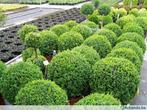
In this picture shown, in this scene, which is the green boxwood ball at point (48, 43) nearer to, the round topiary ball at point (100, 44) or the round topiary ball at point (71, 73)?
the round topiary ball at point (100, 44)

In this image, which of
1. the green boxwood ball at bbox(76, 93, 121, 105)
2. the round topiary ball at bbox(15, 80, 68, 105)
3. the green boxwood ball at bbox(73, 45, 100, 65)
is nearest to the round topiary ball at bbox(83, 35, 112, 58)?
the green boxwood ball at bbox(73, 45, 100, 65)

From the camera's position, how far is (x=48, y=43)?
11.0m

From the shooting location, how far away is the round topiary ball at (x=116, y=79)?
23.6 ft

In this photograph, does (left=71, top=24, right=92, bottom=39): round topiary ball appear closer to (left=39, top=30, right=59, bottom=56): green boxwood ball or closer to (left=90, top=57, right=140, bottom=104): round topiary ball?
(left=39, top=30, right=59, bottom=56): green boxwood ball

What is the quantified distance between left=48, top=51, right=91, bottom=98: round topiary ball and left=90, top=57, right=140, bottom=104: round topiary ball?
1.01 feet

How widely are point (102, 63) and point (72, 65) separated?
0.73 metres

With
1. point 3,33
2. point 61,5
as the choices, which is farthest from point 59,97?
point 61,5

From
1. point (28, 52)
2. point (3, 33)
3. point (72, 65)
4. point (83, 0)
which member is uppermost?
point (72, 65)

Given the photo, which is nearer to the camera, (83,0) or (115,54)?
(115,54)

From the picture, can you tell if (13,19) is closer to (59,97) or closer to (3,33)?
(3,33)

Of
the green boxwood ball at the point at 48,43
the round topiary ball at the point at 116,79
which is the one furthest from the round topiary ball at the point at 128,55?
the green boxwood ball at the point at 48,43

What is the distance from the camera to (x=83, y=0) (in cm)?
4253

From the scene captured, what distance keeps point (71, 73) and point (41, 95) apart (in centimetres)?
163

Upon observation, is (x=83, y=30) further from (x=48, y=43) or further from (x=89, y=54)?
(x=89, y=54)
